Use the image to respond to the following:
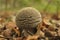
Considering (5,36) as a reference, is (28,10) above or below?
above

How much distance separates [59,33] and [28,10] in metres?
0.53

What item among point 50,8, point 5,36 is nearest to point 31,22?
point 5,36

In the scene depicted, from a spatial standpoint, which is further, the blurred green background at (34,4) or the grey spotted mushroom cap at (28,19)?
the blurred green background at (34,4)

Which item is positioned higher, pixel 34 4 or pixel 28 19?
pixel 28 19

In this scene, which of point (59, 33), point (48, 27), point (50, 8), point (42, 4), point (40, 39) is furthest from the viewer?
point (42, 4)

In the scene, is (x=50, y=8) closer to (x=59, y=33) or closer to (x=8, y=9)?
(x=8, y=9)

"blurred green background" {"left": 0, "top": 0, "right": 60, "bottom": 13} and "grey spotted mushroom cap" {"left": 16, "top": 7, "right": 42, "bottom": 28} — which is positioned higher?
"grey spotted mushroom cap" {"left": 16, "top": 7, "right": 42, "bottom": 28}

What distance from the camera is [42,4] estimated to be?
8391 millimetres

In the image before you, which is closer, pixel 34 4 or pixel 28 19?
pixel 28 19

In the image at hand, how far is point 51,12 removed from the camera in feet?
27.7

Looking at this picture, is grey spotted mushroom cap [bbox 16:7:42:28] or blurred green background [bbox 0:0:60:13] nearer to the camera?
grey spotted mushroom cap [bbox 16:7:42:28]

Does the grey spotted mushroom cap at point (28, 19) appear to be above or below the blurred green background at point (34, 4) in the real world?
above

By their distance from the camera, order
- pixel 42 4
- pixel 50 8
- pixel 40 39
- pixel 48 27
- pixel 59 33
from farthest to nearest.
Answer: pixel 42 4, pixel 50 8, pixel 48 27, pixel 59 33, pixel 40 39

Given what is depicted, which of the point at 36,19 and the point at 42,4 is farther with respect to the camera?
the point at 42,4
